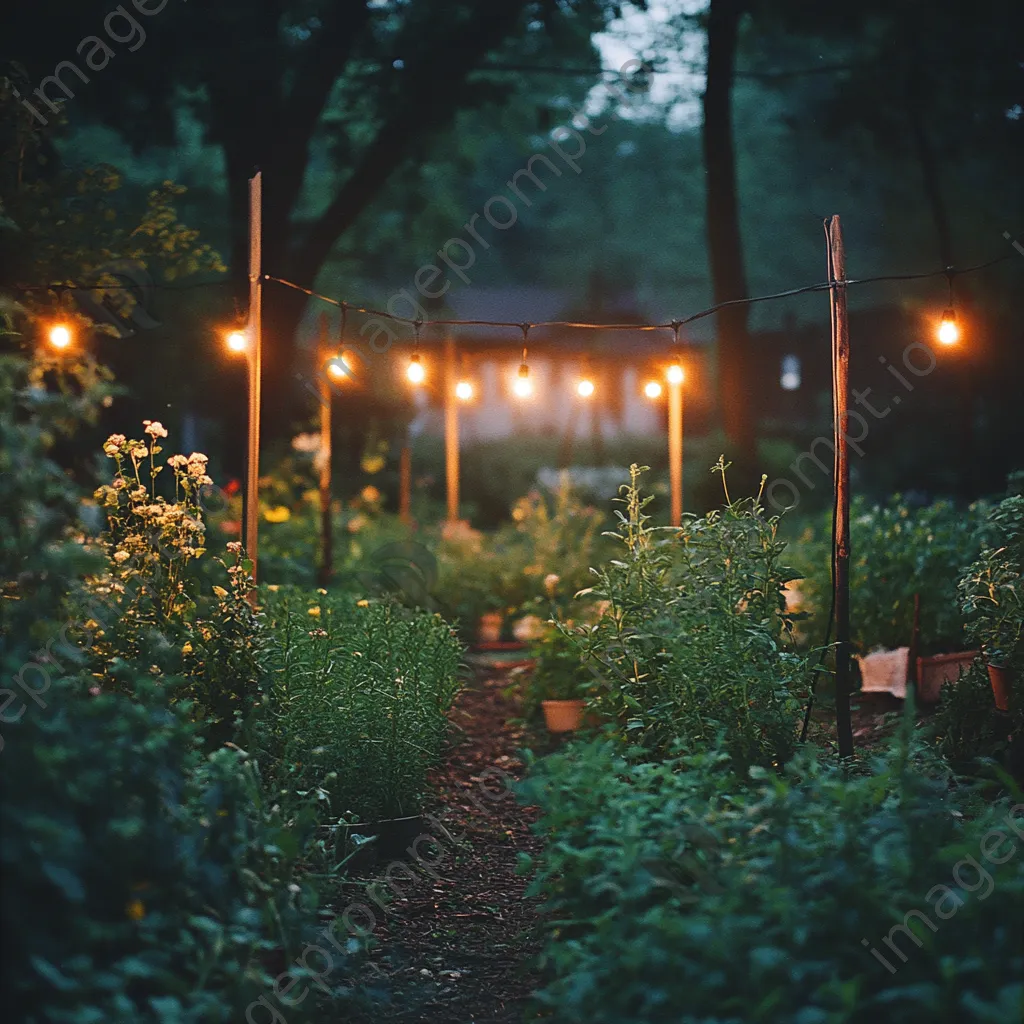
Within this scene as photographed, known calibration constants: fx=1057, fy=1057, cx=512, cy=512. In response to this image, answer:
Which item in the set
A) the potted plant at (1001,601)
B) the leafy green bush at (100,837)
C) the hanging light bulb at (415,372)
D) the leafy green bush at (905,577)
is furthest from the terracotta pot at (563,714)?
the leafy green bush at (100,837)

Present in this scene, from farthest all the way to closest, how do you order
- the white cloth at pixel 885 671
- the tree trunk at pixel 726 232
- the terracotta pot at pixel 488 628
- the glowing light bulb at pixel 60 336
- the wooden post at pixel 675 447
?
the tree trunk at pixel 726 232, the terracotta pot at pixel 488 628, the wooden post at pixel 675 447, the white cloth at pixel 885 671, the glowing light bulb at pixel 60 336

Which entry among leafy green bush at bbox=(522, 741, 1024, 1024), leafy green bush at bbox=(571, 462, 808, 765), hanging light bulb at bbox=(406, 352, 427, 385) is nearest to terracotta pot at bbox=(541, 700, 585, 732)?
leafy green bush at bbox=(571, 462, 808, 765)

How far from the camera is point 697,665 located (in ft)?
15.3

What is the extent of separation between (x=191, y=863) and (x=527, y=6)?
12.2m

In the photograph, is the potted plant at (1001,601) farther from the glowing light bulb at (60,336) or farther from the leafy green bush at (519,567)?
the glowing light bulb at (60,336)

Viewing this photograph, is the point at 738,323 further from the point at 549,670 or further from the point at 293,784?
the point at 293,784

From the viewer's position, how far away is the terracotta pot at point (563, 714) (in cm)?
691

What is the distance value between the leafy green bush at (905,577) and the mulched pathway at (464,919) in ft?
9.16

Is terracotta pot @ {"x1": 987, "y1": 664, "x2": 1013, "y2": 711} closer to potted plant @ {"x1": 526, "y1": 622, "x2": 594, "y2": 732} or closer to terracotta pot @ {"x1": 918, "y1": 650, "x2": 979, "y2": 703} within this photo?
terracotta pot @ {"x1": 918, "y1": 650, "x2": 979, "y2": 703}

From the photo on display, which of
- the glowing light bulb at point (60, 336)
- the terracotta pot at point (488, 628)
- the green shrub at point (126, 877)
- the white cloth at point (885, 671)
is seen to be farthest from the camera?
the terracotta pot at point (488, 628)

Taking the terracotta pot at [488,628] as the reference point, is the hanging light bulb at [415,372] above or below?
above

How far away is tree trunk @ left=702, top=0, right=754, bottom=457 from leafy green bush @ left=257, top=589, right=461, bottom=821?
23.9 feet

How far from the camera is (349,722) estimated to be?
482 centimetres

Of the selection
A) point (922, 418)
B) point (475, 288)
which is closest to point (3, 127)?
point (922, 418)
